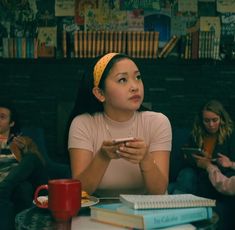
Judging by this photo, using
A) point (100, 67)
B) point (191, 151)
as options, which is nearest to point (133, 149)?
point (100, 67)

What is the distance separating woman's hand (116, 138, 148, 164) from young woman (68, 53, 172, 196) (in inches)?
1.3

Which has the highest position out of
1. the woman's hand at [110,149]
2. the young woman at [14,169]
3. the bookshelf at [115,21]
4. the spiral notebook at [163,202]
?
the bookshelf at [115,21]

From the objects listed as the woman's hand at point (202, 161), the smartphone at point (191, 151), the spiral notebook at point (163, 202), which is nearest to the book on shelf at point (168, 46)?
the smartphone at point (191, 151)

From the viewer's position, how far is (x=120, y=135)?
210 centimetres

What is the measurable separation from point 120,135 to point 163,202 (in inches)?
26.5

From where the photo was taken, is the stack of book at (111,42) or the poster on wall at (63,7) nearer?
the stack of book at (111,42)

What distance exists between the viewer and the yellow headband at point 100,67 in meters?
2.03

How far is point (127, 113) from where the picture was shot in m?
2.06

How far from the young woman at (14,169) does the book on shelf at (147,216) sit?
1651 millimetres

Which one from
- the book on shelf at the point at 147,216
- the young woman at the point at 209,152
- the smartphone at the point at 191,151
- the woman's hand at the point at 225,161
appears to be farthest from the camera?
the smartphone at the point at 191,151

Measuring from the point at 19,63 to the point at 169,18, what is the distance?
1525 millimetres

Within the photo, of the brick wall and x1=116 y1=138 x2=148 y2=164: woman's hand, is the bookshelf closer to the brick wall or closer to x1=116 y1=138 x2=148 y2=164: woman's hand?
the brick wall

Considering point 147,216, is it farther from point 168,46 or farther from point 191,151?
point 168,46

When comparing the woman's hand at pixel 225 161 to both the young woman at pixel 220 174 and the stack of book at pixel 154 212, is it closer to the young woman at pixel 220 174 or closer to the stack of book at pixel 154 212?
the young woman at pixel 220 174
